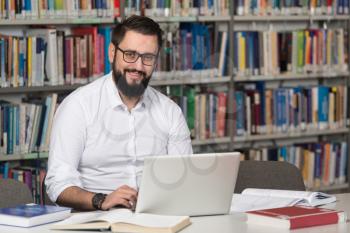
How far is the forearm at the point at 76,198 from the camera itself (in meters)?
2.85

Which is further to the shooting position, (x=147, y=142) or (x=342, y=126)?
(x=342, y=126)

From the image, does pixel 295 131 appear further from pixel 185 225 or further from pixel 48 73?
pixel 185 225

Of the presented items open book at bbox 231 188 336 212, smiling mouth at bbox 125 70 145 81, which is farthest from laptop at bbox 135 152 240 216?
smiling mouth at bbox 125 70 145 81

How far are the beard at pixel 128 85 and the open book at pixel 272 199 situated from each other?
654mm

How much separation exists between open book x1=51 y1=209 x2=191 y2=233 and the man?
2.08 ft

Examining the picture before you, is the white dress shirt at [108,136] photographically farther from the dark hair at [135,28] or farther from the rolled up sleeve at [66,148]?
the dark hair at [135,28]

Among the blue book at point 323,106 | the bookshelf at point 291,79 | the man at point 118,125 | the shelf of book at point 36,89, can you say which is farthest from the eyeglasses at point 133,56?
the blue book at point 323,106

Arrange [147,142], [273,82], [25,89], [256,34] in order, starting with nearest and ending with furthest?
[147,142] < [25,89] < [256,34] < [273,82]

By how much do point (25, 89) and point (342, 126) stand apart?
8.00ft

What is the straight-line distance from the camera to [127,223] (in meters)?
2.35

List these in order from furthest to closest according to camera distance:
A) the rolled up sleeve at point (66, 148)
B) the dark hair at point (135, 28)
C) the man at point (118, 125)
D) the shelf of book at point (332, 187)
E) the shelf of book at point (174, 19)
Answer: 1. the shelf of book at point (332, 187)
2. the shelf of book at point (174, 19)
3. the dark hair at point (135, 28)
4. the man at point (118, 125)
5. the rolled up sleeve at point (66, 148)

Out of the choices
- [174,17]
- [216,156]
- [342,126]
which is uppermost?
[174,17]

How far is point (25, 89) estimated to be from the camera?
14.4ft

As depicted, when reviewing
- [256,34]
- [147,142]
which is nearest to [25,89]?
[147,142]
